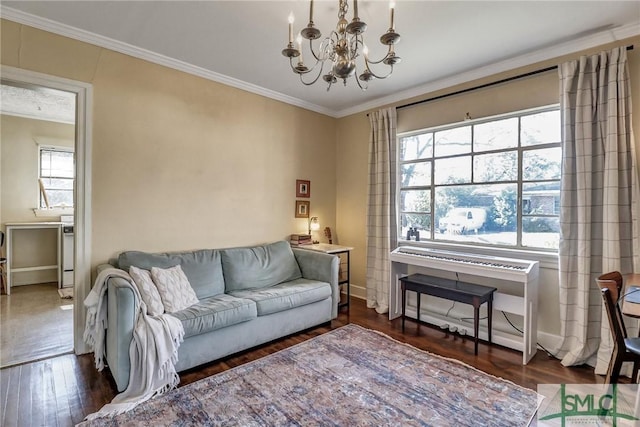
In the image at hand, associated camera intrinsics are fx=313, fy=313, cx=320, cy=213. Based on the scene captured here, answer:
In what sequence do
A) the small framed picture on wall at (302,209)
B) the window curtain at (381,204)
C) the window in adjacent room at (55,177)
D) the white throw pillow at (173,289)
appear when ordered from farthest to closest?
1. the window in adjacent room at (55,177)
2. the small framed picture on wall at (302,209)
3. the window curtain at (381,204)
4. the white throw pillow at (173,289)

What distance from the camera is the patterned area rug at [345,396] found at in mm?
1901

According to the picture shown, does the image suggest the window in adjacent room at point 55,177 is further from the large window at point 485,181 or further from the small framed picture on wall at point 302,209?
the large window at point 485,181

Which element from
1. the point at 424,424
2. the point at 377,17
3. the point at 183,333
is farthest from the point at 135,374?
the point at 377,17

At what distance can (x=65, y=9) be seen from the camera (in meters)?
2.34

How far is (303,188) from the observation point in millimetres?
4430

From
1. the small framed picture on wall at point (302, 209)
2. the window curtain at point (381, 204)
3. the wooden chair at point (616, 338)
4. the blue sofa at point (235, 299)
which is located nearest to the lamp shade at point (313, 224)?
the small framed picture on wall at point (302, 209)

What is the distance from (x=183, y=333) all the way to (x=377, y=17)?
2805mm

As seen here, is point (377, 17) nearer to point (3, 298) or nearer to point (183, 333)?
point (183, 333)

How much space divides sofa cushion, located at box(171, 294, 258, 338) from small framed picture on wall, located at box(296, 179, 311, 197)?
1.94 metres

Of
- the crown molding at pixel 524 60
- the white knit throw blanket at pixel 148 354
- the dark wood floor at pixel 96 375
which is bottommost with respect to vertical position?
the dark wood floor at pixel 96 375

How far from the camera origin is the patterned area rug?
6.24ft

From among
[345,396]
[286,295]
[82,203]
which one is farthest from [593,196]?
[82,203]

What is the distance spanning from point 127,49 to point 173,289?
2220 mm

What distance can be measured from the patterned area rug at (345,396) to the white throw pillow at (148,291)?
0.60 metres
